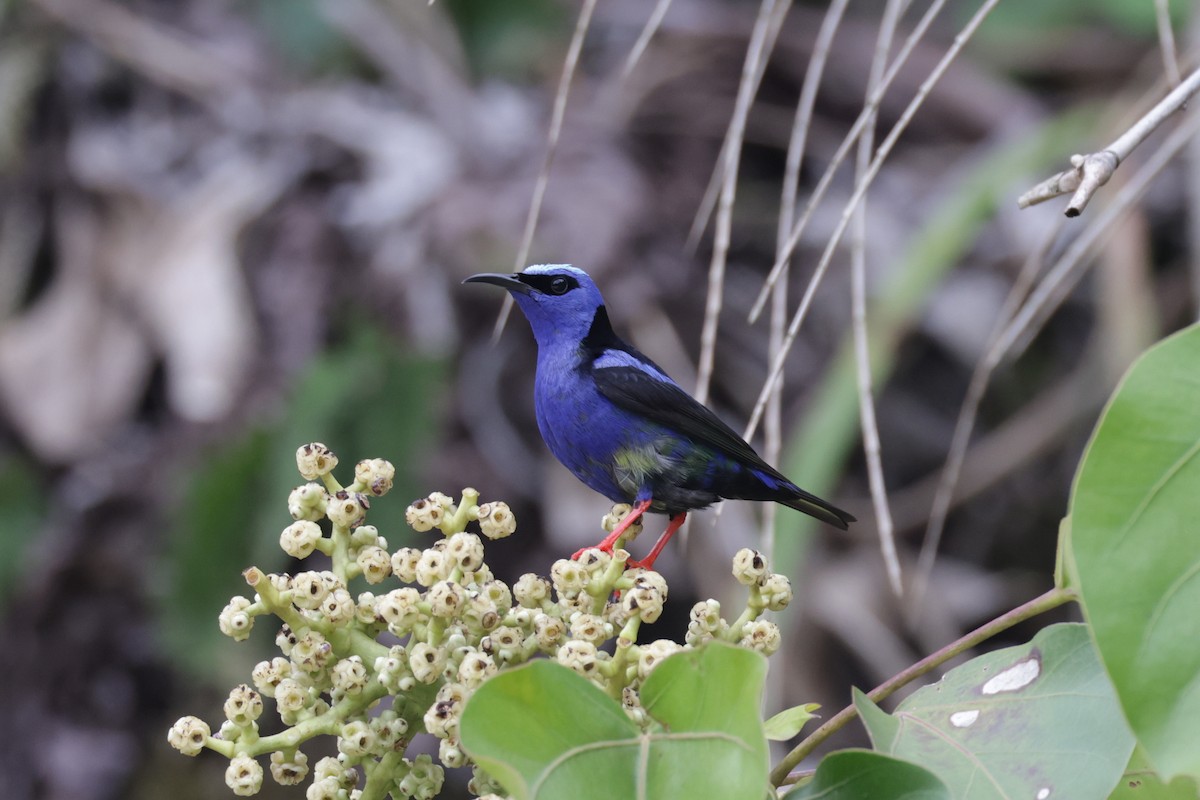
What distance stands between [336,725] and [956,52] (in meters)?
1.03

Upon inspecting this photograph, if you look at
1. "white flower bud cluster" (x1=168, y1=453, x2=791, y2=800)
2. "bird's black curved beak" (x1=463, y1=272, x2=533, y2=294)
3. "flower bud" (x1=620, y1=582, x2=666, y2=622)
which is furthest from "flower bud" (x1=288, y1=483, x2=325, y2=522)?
"bird's black curved beak" (x1=463, y1=272, x2=533, y2=294)

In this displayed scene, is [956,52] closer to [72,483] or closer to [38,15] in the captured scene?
[72,483]

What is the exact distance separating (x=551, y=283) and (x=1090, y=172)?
1151 millimetres

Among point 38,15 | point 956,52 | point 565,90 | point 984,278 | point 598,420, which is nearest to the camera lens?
point 956,52

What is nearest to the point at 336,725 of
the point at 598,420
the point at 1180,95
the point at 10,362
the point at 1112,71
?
the point at 598,420

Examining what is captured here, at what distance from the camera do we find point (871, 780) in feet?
3.84

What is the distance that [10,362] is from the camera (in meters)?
5.19

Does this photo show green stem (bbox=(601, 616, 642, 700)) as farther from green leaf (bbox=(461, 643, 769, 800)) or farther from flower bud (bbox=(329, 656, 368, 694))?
flower bud (bbox=(329, 656, 368, 694))

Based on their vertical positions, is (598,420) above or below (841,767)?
below

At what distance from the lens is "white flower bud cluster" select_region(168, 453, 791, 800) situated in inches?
46.8

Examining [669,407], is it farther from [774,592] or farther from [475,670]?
[475,670]

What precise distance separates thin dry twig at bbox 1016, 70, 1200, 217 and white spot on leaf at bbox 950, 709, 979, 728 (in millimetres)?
518

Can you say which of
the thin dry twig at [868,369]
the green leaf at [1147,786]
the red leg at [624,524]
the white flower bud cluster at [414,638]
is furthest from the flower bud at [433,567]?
the green leaf at [1147,786]

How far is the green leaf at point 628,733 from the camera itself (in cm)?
106
